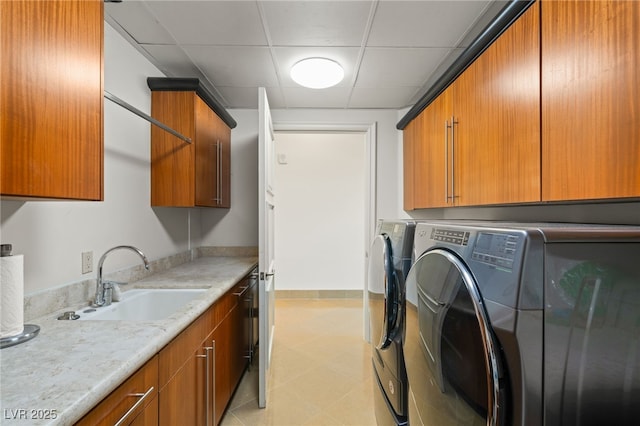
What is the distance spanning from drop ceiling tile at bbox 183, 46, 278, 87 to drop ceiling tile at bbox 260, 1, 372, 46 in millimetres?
232

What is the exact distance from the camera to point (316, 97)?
9.01 ft

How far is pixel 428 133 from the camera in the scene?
2223 millimetres

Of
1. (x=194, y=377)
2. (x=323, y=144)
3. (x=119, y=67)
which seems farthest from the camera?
(x=323, y=144)

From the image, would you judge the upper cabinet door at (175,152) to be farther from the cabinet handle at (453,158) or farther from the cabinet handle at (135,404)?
the cabinet handle at (453,158)

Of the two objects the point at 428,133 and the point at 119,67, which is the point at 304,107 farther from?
Result: the point at 119,67

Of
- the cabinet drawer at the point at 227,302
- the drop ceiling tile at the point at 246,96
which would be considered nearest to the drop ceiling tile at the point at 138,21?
the drop ceiling tile at the point at 246,96

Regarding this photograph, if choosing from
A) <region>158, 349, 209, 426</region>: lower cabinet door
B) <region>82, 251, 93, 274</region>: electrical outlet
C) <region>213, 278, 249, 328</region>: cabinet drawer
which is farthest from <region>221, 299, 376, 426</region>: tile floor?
<region>82, 251, 93, 274</region>: electrical outlet

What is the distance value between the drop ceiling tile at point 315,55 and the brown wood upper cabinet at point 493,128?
68 centimetres

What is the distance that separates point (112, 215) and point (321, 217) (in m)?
2.96

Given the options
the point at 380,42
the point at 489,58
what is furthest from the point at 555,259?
the point at 380,42

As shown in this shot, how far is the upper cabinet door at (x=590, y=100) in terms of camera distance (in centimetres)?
77

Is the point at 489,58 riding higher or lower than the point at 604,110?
higher

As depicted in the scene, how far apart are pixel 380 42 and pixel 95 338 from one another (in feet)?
6.89

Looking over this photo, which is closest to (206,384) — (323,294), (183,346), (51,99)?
(183,346)
